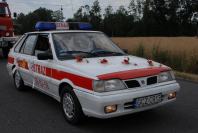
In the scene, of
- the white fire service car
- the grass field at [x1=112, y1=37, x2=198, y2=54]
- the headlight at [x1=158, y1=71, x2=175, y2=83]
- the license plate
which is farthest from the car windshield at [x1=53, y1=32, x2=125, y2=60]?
the grass field at [x1=112, y1=37, x2=198, y2=54]

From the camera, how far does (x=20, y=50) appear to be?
8156 mm

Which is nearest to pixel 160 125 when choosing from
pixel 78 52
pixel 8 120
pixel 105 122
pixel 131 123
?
pixel 131 123

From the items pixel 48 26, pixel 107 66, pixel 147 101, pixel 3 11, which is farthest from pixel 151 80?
pixel 3 11

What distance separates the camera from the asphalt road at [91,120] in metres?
5.34

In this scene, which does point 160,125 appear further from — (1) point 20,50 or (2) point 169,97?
(1) point 20,50

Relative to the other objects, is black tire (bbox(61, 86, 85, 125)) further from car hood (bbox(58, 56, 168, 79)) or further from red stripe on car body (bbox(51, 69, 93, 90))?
car hood (bbox(58, 56, 168, 79))

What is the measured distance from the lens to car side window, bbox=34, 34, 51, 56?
21.8ft

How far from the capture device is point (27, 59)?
742cm

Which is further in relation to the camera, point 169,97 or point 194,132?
point 169,97

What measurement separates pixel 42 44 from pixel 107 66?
2.06 m

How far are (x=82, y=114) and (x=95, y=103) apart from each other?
2.00 feet

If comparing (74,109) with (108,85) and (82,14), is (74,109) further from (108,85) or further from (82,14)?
(82,14)

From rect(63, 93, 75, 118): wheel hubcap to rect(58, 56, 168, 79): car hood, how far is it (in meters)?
0.48

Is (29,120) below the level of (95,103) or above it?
below
